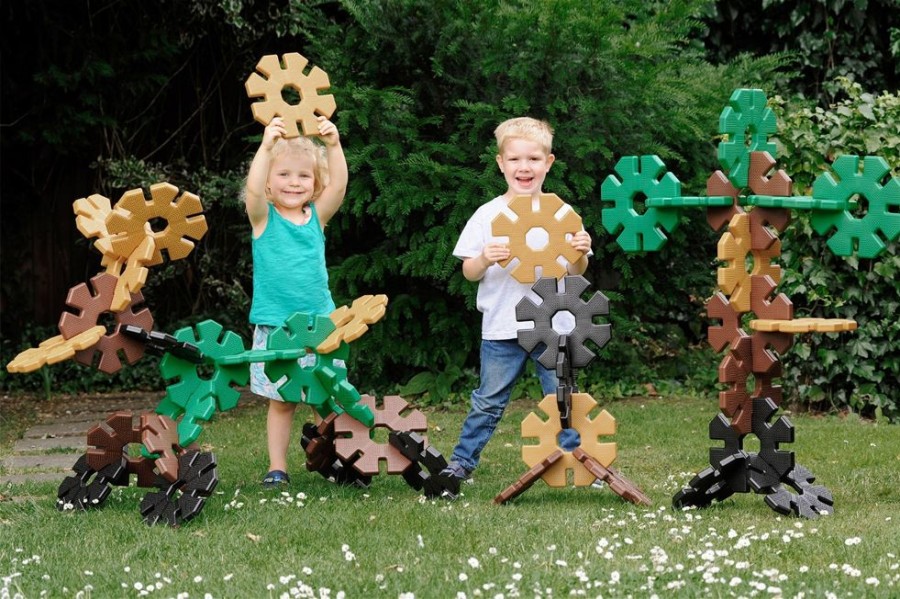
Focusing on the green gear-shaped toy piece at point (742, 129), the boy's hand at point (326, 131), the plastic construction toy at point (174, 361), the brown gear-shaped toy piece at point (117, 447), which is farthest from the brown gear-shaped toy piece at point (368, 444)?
the green gear-shaped toy piece at point (742, 129)

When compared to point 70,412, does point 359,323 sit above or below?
above

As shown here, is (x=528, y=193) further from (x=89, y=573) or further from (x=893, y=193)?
(x=89, y=573)

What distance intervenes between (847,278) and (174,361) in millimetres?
3904

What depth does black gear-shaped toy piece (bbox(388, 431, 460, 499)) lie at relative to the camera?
178 inches

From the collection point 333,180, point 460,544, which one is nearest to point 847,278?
point 333,180

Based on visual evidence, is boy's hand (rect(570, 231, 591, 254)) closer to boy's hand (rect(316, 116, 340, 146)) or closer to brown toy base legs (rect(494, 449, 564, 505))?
brown toy base legs (rect(494, 449, 564, 505))

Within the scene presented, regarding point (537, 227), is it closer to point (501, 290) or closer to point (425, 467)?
point (501, 290)

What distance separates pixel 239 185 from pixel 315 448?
4031 millimetres

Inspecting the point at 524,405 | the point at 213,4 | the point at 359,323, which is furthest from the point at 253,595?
the point at 213,4

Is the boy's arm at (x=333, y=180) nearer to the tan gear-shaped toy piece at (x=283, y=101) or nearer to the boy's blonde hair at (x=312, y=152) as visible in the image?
the boy's blonde hair at (x=312, y=152)

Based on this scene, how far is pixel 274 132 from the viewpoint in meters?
4.54

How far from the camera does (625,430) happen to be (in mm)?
6410

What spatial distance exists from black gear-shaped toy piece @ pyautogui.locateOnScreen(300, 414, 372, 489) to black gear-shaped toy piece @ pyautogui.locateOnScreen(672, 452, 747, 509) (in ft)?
4.21

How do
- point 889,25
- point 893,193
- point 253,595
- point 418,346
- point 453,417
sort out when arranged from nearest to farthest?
point 253,595 < point 893,193 < point 453,417 < point 418,346 < point 889,25
